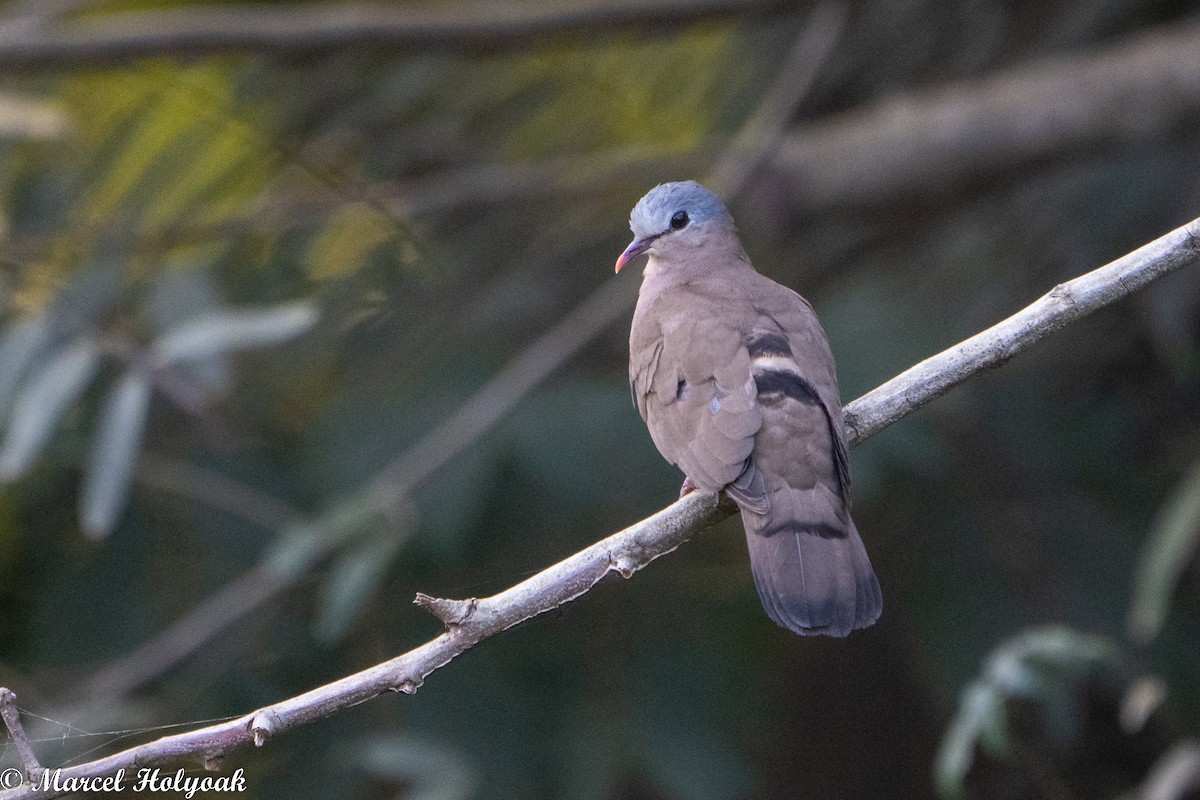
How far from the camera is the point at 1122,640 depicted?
4.52 m

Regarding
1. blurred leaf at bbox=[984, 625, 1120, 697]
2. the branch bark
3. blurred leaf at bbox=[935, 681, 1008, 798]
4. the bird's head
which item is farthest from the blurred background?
the branch bark

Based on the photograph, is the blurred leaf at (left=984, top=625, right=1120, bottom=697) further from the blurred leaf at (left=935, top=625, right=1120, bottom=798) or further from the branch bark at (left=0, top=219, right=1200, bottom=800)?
the branch bark at (left=0, top=219, right=1200, bottom=800)

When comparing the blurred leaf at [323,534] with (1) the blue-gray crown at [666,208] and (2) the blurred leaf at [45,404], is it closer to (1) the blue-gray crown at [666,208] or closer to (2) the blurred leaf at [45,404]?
(2) the blurred leaf at [45,404]

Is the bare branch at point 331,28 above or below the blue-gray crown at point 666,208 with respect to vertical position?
above

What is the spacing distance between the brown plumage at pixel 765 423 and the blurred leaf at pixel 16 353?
1.88m

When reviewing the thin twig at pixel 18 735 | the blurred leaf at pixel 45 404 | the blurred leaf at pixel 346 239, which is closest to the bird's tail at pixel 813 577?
the thin twig at pixel 18 735

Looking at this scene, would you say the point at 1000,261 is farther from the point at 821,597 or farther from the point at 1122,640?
the point at 821,597

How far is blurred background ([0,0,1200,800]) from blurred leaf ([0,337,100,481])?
2cm

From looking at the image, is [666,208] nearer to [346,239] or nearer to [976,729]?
[976,729]

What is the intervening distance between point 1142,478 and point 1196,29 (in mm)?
1725

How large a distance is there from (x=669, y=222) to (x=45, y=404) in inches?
68.8

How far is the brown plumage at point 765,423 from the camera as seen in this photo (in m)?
2.53

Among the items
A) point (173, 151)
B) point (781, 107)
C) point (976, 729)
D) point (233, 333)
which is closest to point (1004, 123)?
point (781, 107)

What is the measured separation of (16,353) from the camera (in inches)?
160
